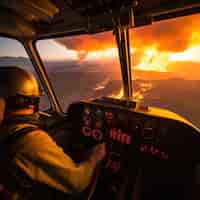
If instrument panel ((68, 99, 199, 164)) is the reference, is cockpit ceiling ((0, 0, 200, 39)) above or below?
above

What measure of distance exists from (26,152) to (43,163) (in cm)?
10

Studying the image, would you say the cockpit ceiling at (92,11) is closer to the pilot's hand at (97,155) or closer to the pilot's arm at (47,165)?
the pilot's arm at (47,165)

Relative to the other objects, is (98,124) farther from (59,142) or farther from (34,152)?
(34,152)

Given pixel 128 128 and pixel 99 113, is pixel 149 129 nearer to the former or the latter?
pixel 128 128

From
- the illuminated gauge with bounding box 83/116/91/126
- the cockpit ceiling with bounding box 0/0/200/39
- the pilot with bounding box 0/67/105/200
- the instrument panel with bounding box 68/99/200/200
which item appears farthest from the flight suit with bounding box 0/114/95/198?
the cockpit ceiling with bounding box 0/0/200/39

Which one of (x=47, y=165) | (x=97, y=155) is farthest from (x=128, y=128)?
(x=47, y=165)

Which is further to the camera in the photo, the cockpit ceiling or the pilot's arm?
the cockpit ceiling

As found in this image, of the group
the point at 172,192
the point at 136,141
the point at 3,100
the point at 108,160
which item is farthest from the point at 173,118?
the point at 3,100

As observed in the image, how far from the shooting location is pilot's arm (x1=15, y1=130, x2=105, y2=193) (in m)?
0.71

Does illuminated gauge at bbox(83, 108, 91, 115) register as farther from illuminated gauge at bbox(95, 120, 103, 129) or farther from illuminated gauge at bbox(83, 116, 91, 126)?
illuminated gauge at bbox(95, 120, 103, 129)

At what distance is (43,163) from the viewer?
2.45 feet

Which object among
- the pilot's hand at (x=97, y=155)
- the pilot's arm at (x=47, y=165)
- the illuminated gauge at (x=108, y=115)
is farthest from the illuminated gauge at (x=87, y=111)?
the pilot's arm at (x=47, y=165)

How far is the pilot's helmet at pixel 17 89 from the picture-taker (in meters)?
0.90

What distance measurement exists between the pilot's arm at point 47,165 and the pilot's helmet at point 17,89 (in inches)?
9.4
